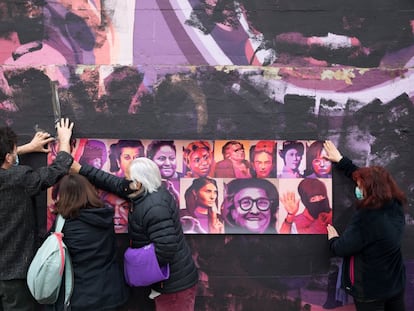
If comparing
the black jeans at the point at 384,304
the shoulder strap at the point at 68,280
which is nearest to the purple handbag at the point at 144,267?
the shoulder strap at the point at 68,280

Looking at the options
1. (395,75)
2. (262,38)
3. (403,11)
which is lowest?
(395,75)

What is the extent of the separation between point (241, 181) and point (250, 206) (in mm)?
233

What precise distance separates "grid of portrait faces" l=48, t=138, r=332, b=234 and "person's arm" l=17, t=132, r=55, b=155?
437 mm

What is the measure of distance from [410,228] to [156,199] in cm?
235

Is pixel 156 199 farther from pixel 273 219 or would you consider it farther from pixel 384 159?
pixel 384 159

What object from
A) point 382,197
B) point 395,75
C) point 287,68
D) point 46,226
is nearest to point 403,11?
point 395,75

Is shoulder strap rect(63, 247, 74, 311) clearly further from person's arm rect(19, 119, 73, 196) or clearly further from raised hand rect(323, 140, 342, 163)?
raised hand rect(323, 140, 342, 163)

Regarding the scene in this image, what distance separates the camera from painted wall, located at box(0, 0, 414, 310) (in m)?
3.82

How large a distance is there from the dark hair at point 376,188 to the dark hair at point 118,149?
1820 mm

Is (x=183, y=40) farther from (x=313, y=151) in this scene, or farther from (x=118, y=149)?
(x=313, y=151)

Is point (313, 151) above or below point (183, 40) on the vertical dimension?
below

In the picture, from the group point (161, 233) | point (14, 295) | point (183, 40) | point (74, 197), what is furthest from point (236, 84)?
point (14, 295)

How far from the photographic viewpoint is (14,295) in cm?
319

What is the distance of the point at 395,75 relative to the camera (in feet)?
12.9
